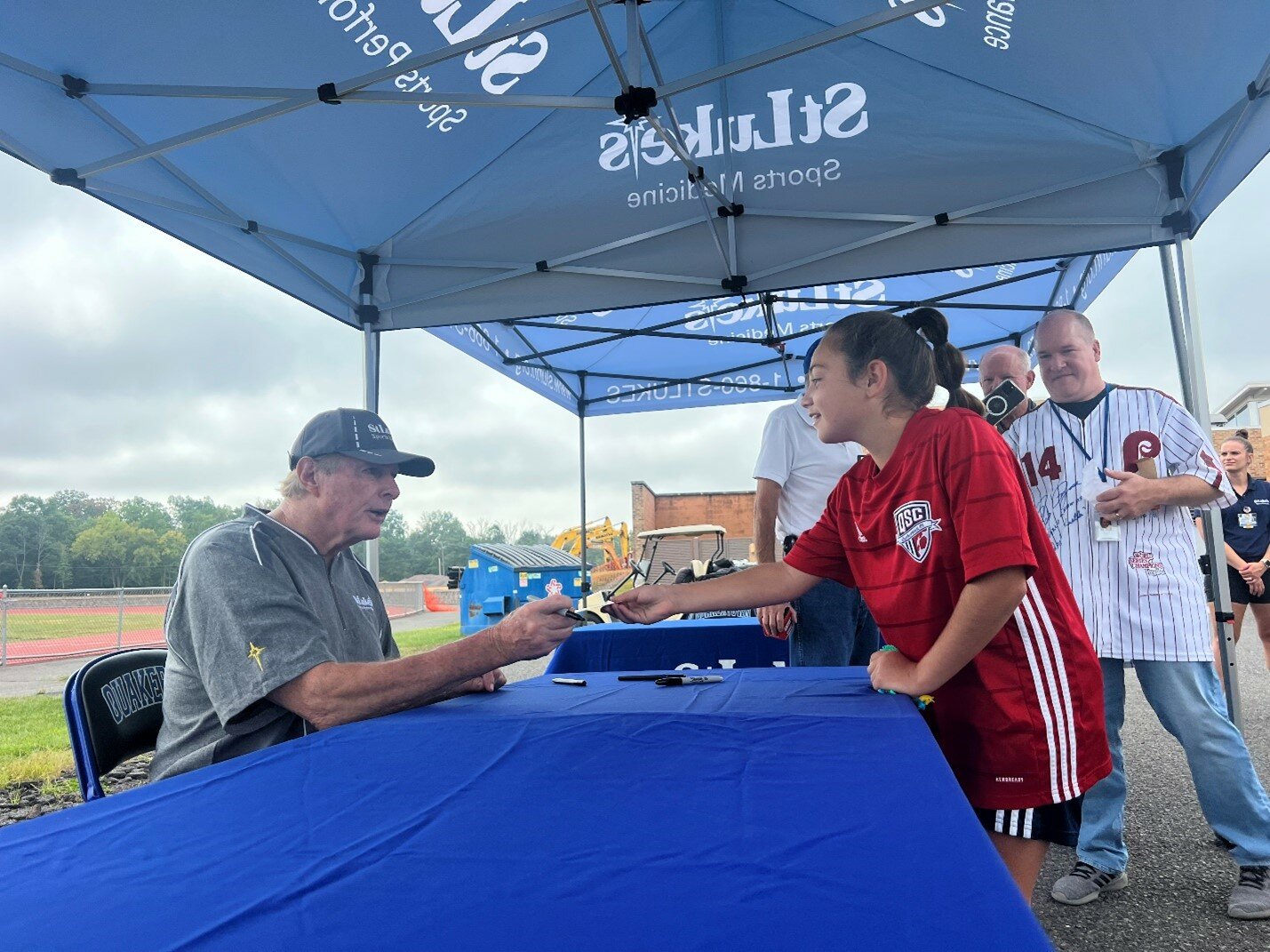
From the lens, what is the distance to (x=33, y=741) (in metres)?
5.93

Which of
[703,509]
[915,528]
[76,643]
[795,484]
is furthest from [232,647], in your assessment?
[703,509]

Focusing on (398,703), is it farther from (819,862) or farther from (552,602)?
(819,862)

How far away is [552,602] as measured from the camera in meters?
1.67

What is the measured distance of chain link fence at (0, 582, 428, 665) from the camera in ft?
34.9

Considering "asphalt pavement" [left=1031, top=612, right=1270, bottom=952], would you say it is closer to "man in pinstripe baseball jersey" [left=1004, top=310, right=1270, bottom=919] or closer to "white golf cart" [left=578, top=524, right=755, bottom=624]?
"man in pinstripe baseball jersey" [left=1004, top=310, right=1270, bottom=919]

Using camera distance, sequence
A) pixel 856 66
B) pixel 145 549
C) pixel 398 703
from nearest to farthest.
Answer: pixel 398 703
pixel 856 66
pixel 145 549

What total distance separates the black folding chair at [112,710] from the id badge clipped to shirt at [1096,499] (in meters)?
2.79

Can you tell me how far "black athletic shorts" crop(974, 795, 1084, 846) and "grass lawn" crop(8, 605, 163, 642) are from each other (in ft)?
42.4

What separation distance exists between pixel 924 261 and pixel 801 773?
3408 millimetres

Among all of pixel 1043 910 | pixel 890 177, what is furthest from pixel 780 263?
pixel 1043 910

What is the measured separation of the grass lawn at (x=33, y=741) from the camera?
4.91 meters

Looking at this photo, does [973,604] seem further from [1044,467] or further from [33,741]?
[33,741]

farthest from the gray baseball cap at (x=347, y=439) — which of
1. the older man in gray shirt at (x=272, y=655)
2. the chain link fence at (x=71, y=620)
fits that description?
the chain link fence at (x=71, y=620)

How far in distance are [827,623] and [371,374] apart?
2795 millimetres
